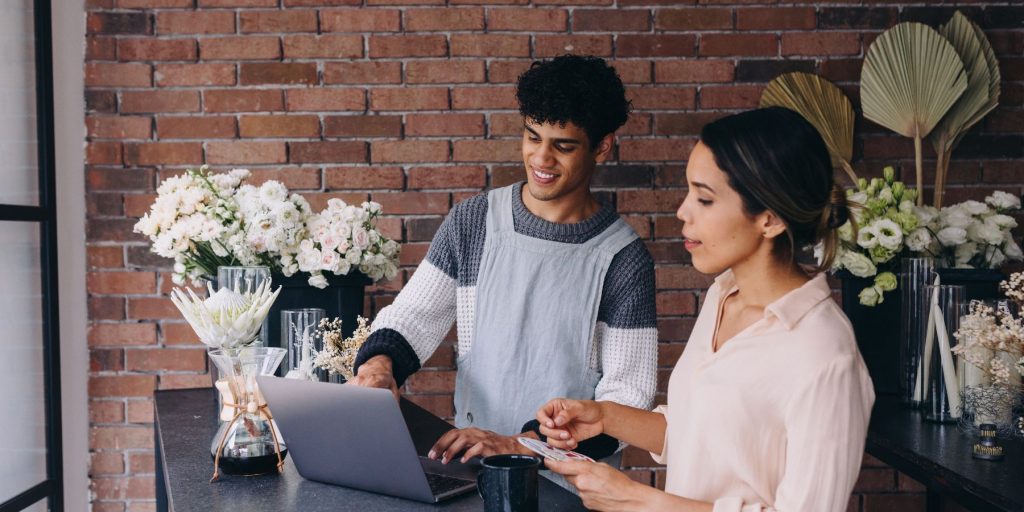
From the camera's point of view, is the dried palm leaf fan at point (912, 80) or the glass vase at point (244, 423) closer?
the glass vase at point (244, 423)

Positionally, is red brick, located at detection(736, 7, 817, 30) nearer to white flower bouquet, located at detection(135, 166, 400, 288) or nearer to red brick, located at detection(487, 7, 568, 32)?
red brick, located at detection(487, 7, 568, 32)

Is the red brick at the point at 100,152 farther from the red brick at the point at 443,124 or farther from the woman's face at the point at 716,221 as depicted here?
the woman's face at the point at 716,221

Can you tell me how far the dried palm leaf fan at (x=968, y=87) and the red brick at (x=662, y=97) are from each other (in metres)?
0.86

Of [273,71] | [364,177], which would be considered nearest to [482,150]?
[364,177]

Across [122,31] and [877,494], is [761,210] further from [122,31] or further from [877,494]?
[122,31]

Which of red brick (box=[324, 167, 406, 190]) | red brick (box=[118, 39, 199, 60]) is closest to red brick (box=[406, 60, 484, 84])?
red brick (box=[324, 167, 406, 190])

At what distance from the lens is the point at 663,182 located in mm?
3090

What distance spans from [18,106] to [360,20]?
1.13m

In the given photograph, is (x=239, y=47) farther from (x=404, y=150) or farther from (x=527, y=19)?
(x=527, y=19)

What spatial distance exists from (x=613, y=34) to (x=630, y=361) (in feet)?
4.86

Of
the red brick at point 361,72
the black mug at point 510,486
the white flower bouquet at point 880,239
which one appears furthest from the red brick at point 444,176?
the black mug at point 510,486

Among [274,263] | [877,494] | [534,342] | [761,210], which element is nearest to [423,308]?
[534,342]

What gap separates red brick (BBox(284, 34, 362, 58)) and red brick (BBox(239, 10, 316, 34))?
0.04 meters

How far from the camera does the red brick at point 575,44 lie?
3047mm
